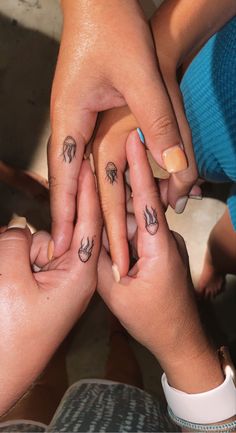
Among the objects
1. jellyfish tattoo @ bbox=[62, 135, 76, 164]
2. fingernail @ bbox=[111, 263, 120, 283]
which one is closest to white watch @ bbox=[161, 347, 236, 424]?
fingernail @ bbox=[111, 263, 120, 283]

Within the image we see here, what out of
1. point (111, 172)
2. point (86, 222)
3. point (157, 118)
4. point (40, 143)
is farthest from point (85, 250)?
point (40, 143)

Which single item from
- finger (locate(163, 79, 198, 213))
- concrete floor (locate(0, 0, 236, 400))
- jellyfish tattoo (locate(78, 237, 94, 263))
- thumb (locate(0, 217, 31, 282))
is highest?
finger (locate(163, 79, 198, 213))

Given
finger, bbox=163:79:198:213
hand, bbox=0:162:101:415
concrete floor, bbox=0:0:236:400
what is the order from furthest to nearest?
concrete floor, bbox=0:0:236:400 → finger, bbox=163:79:198:213 → hand, bbox=0:162:101:415

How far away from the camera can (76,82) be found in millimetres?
723

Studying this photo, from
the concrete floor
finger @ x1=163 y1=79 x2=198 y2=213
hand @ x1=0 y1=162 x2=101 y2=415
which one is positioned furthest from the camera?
the concrete floor

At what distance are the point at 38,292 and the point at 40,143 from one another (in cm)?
75

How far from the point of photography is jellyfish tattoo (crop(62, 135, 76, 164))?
757mm

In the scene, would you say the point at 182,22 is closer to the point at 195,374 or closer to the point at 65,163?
the point at 65,163

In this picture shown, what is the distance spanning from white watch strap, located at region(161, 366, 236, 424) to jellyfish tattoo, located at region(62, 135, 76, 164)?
47 centimetres

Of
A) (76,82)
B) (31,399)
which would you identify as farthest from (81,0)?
(31,399)

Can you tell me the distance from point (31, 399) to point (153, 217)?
2.38 ft

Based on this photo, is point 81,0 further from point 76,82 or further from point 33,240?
point 33,240

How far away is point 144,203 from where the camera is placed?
796 mm

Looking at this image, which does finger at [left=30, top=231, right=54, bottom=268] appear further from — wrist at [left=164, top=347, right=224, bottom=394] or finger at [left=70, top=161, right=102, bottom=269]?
wrist at [left=164, top=347, right=224, bottom=394]
